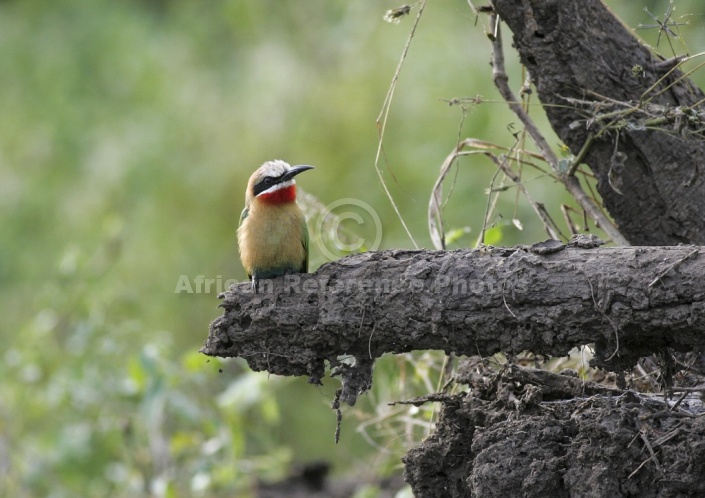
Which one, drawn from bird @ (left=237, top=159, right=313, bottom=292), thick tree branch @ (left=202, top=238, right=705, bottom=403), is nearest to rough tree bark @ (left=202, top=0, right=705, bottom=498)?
thick tree branch @ (left=202, top=238, right=705, bottom=403)

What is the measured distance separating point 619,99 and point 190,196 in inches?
309

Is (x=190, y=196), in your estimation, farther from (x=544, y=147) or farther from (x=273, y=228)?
(x=544, y=147)

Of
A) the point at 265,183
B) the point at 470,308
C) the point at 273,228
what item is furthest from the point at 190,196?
the point at 470,308

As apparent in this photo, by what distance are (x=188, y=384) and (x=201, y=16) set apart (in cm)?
961

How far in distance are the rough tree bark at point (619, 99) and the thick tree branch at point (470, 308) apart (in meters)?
0.87

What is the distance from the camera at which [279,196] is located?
14.9 ft

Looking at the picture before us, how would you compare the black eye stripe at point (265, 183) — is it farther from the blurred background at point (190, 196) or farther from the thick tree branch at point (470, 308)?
the thick tree branch at point (470, 308)

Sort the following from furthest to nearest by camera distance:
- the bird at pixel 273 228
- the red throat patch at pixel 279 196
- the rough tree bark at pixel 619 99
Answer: the red throat patch at pixel 279 196 → the bird at pixel 273 228 → the rough tree bark at pixel 619 99

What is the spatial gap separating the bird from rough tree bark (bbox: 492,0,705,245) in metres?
1.31

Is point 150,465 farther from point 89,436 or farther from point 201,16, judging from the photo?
point 201,16

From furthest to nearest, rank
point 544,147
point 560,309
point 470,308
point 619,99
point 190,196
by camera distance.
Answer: point 190,196 < point 544,147 < point 619,99 < point 470,308 < point 560,309

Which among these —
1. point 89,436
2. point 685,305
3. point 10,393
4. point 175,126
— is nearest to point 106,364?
point 89,436

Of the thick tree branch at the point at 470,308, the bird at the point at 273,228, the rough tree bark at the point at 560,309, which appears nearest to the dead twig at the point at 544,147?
the rough tree bark at the point at 560,309

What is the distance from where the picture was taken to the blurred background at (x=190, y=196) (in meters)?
6.01
